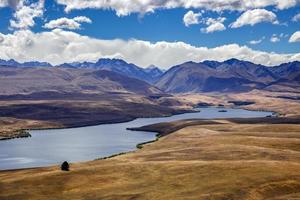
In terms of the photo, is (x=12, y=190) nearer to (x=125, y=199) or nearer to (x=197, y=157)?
(x=125, y=199)

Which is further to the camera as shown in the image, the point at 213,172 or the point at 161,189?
the point at 213,172

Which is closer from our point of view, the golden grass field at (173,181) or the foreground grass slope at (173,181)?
the golden grass field at (173,181)

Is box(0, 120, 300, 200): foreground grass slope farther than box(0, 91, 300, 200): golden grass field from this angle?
Yes

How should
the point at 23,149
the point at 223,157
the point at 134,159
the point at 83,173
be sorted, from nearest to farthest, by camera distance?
the point at 83,173 < the point at 223,157 < the point at 134,159 < the point at 23,149

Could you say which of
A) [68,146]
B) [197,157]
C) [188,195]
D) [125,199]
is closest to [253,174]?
[188,195]

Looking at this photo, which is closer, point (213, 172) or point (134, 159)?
point (213, 172)

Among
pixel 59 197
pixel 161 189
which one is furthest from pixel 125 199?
pixel 59 197

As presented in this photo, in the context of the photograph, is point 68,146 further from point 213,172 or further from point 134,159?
point 213,172

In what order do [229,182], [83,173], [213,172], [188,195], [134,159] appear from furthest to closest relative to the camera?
[134,159] < [83,173] < [213,172] < [229,182] < [188,195]

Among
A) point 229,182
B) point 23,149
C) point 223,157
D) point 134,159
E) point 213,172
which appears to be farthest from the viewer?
point 23,149
